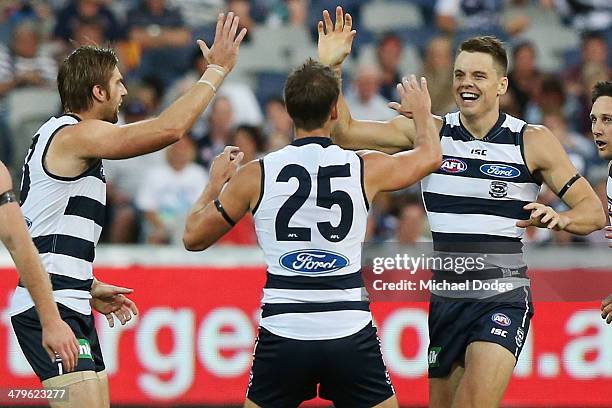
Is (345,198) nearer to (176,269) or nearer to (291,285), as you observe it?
(291,285)

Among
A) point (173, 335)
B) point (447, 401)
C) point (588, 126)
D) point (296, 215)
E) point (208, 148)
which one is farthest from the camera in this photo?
point (588, 126)

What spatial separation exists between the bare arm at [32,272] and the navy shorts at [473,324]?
2.37 m

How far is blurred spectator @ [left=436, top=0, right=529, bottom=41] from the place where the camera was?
14.9 m

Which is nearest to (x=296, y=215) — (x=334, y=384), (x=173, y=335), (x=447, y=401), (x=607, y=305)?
(x=334, y=384)

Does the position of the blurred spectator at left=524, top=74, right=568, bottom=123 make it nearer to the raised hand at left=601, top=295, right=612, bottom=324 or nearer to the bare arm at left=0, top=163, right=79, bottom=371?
the raised hand at left=601, top=295, right=612, bottom=324

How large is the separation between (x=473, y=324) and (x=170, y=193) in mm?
5839

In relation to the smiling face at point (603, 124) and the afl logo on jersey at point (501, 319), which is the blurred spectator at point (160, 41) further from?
the afl logo on jersey at point (501, 319)

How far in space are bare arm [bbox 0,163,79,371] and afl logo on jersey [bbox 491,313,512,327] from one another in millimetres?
2467

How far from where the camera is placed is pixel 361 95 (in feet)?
43.9

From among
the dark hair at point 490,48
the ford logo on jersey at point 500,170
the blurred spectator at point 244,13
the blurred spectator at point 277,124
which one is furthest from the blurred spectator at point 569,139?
the ford logo on jersey at point 500,170

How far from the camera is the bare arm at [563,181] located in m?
6.53

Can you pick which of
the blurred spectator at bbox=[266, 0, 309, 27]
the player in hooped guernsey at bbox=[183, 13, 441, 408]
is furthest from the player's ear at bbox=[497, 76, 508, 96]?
the blurred spectator at bbox=[266, 0, 309, 27]

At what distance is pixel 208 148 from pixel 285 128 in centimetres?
92

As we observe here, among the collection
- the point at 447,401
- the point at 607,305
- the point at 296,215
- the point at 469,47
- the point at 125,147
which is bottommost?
the point at 447,401
